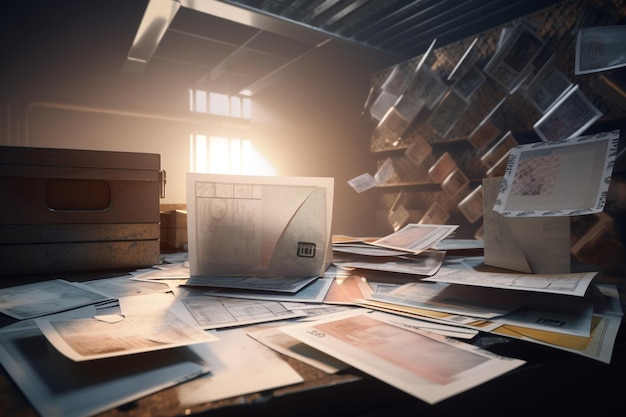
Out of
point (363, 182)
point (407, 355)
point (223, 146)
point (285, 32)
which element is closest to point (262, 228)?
point (407, 355)

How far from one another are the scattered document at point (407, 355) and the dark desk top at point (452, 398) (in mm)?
20

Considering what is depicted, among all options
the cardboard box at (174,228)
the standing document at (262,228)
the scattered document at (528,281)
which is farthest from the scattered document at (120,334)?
the cardboard box at (174,228)

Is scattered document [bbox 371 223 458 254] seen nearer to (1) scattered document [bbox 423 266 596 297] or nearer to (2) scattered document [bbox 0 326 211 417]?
(1) scattered document [bbox 423 266 596 297]

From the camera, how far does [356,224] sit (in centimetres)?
265

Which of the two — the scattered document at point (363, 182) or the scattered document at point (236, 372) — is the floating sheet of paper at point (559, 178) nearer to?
the scattered document at point (236, 372)

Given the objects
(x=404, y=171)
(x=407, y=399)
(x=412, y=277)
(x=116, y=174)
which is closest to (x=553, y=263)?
(x=412, y=277)

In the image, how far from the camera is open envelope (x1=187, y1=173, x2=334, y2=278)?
86 cm

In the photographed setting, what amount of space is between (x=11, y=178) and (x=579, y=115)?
1863mm

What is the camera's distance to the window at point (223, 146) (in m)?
2.83

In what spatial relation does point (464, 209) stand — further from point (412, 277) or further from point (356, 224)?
point (412, 277)

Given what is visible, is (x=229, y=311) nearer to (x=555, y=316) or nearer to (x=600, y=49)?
(x=555, y=316)

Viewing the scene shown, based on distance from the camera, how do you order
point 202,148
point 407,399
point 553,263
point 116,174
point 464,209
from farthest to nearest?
1. point 202,148
2. point 464,209
3. point 116,174
4. point 553,263
5. point 407,399

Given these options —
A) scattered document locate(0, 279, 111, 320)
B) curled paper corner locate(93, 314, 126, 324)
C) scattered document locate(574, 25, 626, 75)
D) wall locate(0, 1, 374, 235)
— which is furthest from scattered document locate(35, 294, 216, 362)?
wall locate(0, 1, 374, 235)

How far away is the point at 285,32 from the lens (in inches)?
74.3
